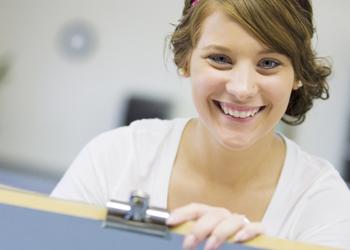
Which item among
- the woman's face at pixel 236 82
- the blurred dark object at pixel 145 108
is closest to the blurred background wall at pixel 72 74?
the blurred dark object at pixel 145 108

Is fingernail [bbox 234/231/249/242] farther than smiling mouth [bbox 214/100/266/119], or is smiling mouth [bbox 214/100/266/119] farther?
smiling mouth [bbox 214/100/266/119]

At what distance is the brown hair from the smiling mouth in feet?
0.26

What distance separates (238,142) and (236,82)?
0.11 m

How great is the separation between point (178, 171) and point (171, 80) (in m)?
1.78

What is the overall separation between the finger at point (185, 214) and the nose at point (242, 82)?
9.0 inches

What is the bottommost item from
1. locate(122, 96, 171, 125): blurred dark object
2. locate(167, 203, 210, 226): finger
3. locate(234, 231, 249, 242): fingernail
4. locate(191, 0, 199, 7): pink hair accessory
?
locate(122, 96, 171, 125): blurred dark object

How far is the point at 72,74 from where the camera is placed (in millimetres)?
2686

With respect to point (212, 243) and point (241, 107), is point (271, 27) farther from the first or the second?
point (212, 243)

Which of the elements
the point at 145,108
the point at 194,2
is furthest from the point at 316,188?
the point at 145,108

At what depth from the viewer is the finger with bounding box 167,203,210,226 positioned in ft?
1.40

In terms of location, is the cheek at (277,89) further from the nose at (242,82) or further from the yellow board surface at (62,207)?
the yellow board surface at (62,207)

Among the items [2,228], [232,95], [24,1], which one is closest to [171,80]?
[24,1]

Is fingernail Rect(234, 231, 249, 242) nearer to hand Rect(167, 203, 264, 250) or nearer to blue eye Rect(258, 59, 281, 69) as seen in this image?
hand Rect(167, 203, 264, 250)

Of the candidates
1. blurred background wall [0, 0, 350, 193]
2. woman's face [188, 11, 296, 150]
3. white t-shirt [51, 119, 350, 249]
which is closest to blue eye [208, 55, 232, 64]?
woman's face [188, 11, 296, 150]
